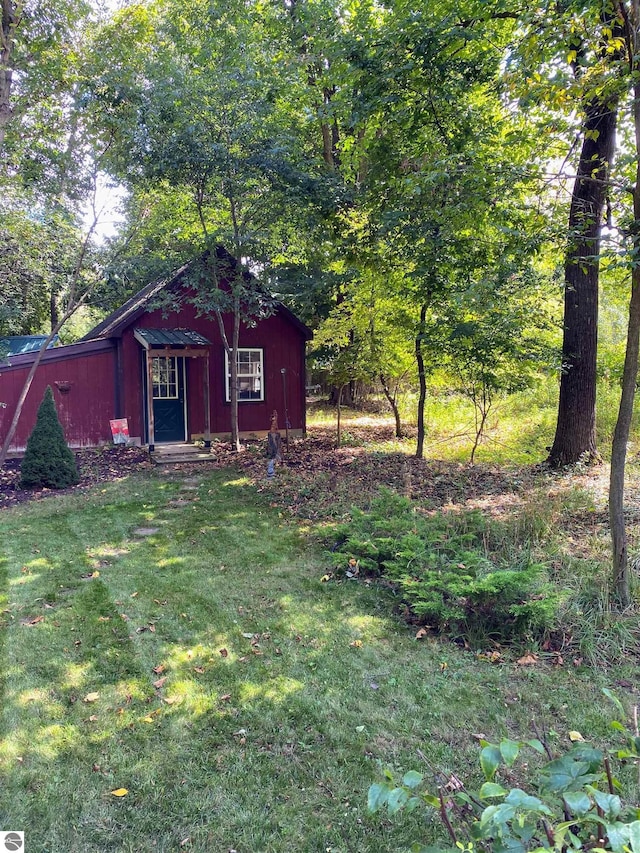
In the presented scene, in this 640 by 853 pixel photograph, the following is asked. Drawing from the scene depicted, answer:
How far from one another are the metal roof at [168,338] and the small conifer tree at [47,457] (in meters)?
2.59

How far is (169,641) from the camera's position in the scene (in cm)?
375

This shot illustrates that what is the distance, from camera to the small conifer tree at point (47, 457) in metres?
8.36

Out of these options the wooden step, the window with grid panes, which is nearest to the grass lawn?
the wooden step

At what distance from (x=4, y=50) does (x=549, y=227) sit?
887 cm

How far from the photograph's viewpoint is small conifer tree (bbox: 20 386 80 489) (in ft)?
27.4

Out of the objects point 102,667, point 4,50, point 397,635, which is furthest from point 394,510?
point 4,50

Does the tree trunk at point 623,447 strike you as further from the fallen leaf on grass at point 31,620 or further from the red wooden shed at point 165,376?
the red wooden shed at point 165,376

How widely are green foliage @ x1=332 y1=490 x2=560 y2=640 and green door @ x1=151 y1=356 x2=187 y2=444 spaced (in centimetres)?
727

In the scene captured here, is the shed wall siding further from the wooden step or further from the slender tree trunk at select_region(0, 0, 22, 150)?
the slender tree trunk at select_region(0, 0, 22, 150)

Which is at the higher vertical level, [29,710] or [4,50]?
[4,50]

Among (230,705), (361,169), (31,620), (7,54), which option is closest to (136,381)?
(7,54)

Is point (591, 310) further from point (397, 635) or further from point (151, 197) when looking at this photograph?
point (151, 197)

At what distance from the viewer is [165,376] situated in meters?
12.1

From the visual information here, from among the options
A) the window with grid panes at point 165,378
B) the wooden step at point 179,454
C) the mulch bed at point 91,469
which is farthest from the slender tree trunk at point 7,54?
the wooden step at point 179,454
